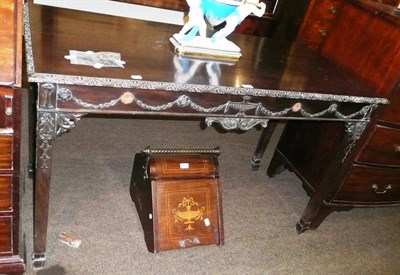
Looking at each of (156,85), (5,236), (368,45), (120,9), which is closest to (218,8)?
(156,85)

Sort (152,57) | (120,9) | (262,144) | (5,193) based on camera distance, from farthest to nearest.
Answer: (120,9), (262,144), (152,57), (5,193)

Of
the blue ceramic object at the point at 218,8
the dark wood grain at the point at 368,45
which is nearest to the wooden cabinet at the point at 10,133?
the blue ceramic object at the point at 218,8

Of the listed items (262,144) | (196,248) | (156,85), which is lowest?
(196,248)

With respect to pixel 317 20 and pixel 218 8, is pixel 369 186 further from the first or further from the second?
pixel 317 20

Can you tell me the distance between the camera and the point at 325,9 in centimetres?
286

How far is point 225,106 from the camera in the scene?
1186 mm

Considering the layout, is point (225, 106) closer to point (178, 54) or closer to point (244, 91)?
point (244, 91)

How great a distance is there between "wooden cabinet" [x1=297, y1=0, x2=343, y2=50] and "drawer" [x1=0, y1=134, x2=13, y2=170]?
2.55 m

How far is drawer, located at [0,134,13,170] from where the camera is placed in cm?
100

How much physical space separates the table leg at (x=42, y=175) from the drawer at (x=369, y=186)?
1330 millimetres

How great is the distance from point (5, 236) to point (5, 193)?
196mm

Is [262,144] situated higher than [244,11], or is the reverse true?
[244,11]

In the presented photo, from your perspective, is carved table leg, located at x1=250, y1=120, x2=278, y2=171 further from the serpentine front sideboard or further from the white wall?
the white wall

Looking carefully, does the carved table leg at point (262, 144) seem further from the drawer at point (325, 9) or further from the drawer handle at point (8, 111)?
the drawer handle at point (8, 111)
